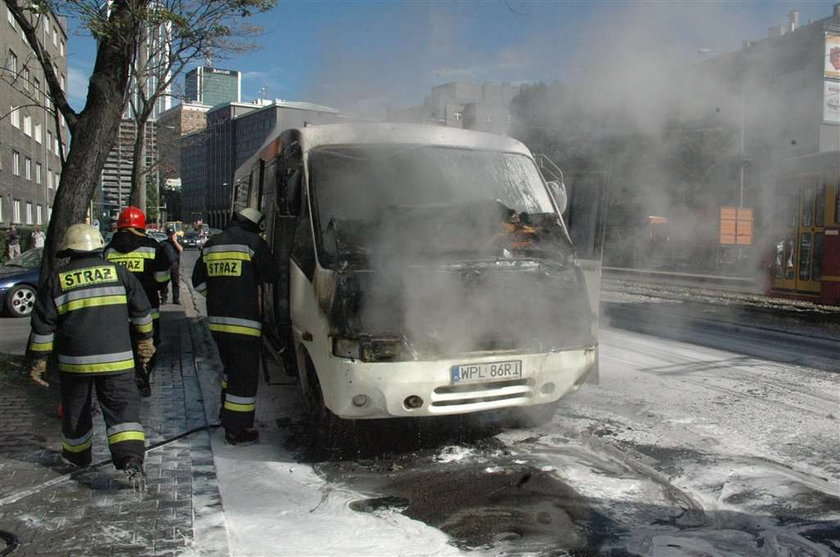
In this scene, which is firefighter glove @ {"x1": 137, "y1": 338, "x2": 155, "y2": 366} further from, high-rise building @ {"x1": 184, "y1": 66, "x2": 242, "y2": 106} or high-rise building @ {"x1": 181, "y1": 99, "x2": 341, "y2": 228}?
high-rise building @ {"x1": 184, "y1": 66, "x2": 242, "y2": 106}

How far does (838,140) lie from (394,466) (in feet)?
33.6

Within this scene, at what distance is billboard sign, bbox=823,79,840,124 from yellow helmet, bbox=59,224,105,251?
756cm

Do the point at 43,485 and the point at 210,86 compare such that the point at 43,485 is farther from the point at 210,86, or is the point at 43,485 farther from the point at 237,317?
the point at 210,86

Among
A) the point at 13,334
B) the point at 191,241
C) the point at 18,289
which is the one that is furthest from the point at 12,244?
the point at 191,241

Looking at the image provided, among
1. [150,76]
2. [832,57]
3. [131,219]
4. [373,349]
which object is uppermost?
[150,76]

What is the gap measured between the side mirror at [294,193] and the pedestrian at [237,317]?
1.21 feet

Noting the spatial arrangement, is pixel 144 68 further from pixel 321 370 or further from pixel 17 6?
pixel 321 370

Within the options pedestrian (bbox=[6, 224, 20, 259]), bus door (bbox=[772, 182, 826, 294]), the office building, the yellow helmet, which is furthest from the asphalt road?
bus door (bbox=[772, 182, 826, 294])

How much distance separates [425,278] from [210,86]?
1317 centimetres

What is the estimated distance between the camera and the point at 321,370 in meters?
4.19

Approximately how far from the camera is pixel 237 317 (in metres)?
4.57

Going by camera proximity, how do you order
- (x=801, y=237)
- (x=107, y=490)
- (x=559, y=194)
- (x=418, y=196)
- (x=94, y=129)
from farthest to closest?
(x=801, y=237) < (x=94, y=129) < (x=559, y=194) < (x=418, y=196) < (x=107, y=490)

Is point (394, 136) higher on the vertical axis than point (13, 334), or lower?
higher

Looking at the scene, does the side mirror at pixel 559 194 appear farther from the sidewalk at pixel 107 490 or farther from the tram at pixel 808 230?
the tram at pixel 808 230
